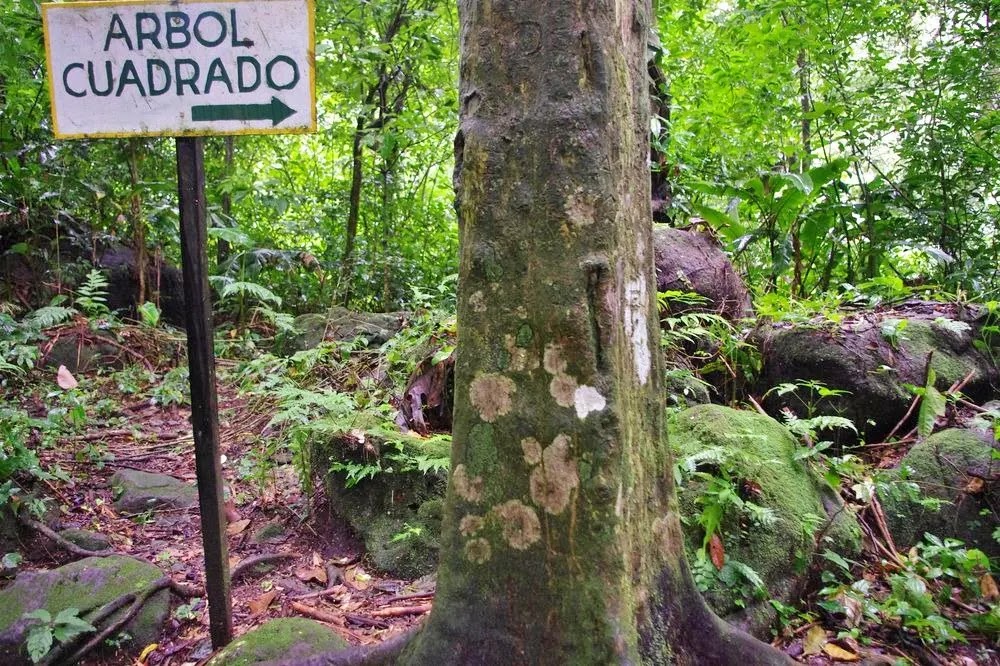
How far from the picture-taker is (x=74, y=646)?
8.89ft

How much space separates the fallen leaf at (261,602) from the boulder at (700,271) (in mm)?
3537

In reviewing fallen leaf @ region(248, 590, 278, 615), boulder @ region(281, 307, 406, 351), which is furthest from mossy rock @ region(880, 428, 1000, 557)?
boulder @ region(281, 307, 406, 351)

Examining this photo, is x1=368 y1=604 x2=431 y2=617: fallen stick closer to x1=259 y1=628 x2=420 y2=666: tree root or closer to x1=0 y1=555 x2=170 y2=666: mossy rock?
x1=259 y1=628 x2=420 y2=666: tree root

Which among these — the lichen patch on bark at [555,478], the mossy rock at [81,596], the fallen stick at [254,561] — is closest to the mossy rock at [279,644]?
the mossy rock at [81,596]

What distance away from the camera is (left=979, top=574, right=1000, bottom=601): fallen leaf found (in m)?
2.89

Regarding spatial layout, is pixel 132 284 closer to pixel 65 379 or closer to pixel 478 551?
pixel 65 379

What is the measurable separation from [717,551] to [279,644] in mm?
1794

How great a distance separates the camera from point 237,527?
3.83m

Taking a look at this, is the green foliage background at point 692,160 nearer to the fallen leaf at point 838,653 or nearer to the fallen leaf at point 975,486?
the fallen leaf at point 975,486

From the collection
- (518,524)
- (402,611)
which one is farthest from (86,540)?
(518,524)

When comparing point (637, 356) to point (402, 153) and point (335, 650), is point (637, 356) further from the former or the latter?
point (402, 153)

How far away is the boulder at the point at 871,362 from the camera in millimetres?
4363

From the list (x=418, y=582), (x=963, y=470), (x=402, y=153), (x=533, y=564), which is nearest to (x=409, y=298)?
(x=402, y=153)

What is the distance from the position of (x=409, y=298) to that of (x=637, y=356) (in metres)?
6.70
